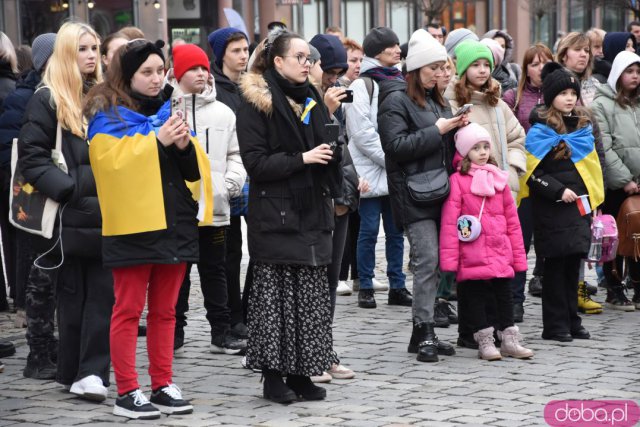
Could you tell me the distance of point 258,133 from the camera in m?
7.18

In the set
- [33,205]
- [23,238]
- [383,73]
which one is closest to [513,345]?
[383,73]

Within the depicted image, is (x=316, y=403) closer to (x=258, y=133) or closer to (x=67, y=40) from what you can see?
(x=258, y=133)

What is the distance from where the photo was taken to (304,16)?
41031 mm

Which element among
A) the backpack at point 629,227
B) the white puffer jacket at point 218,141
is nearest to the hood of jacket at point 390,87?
the white puffer jacket at point 218,141

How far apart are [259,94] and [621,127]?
407 centimetres

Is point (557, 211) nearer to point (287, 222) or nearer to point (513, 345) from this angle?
point (513, 345)

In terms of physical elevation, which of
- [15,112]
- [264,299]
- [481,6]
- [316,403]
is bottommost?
[316,403]

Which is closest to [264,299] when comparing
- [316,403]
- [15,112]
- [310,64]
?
[316,403]

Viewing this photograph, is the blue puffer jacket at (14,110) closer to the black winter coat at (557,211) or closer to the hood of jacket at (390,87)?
the hood of jacket at (390,87)

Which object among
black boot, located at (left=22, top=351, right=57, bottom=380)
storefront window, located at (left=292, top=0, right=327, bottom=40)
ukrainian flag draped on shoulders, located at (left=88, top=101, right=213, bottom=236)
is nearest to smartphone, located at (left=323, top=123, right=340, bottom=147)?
ukrainian flag draped on shoulders, located at (left=88, top=101, right=213, bottom=236)

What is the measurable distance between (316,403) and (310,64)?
1.95 meters

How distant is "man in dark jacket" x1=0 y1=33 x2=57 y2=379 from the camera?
806cm

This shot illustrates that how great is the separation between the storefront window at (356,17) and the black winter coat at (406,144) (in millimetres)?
33455

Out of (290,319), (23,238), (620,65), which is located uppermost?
(620,65)
